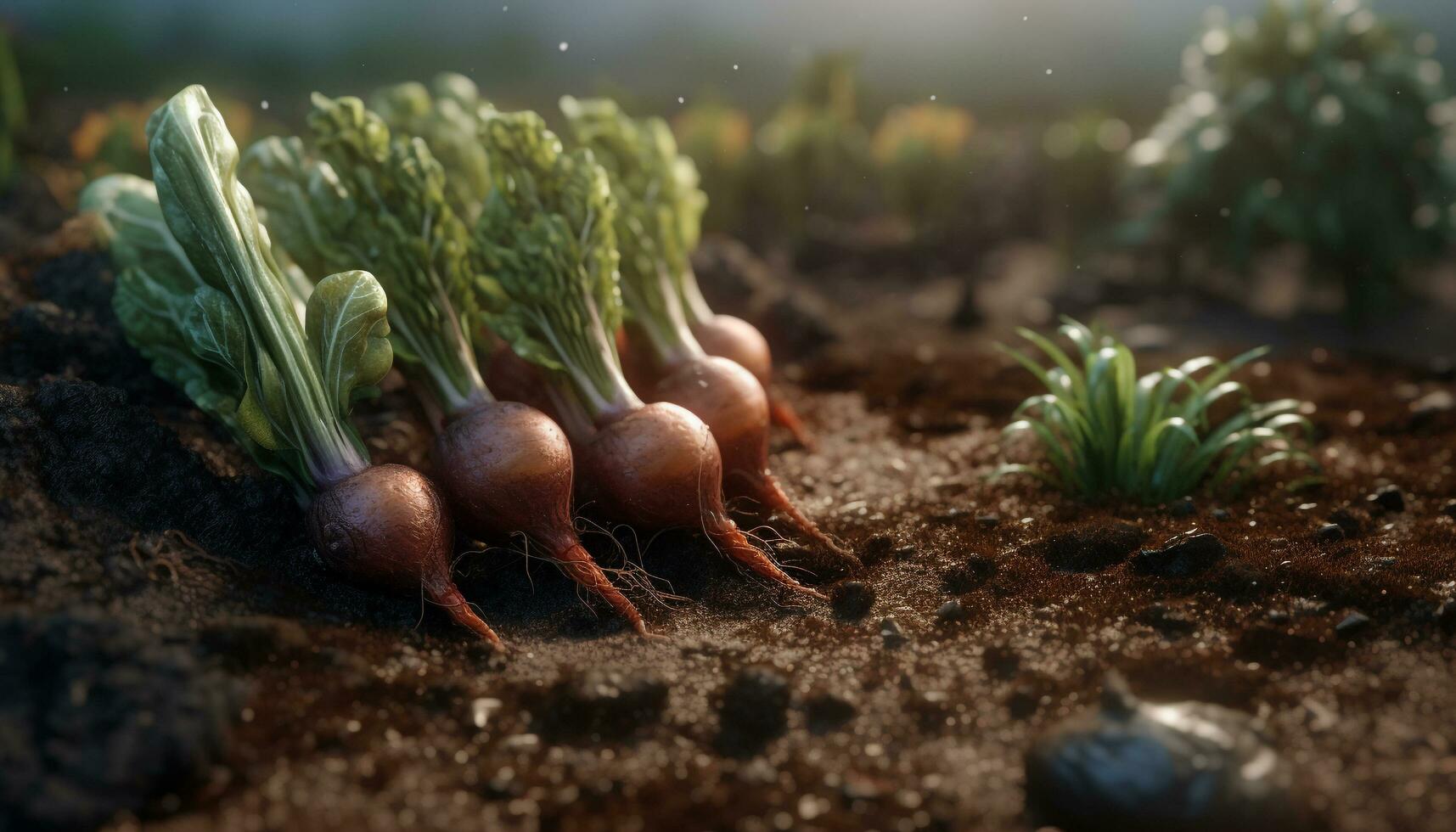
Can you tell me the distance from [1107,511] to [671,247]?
73.5 inches

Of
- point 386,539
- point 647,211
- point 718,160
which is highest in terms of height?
point 647,211

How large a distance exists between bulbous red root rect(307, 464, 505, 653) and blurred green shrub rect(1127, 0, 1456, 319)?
4945 millimetres

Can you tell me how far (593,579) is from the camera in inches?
120

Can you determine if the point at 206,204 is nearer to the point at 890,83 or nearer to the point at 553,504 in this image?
the point at 553,504

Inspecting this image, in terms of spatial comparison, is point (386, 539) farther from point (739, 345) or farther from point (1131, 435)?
point (1131, 435)

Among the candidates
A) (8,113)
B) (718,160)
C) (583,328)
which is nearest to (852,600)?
(583,328)

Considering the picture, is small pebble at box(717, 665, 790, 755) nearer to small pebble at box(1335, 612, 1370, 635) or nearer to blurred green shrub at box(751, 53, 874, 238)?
small pebble at box(1335, 612, 1370, 635)

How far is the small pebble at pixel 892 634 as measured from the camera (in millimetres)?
2816

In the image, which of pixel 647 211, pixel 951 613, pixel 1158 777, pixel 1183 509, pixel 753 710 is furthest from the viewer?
pixel 647 211

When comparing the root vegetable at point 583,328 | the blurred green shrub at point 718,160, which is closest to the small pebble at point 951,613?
the root vegetable at point 583,328

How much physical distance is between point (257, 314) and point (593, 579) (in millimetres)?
1218

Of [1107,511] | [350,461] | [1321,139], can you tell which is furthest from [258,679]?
[1321,139]

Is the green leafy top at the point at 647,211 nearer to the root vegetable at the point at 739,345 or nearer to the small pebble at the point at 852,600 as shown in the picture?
the root vegetable at the point at 739,345

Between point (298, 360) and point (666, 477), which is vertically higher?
point (298, 360)
